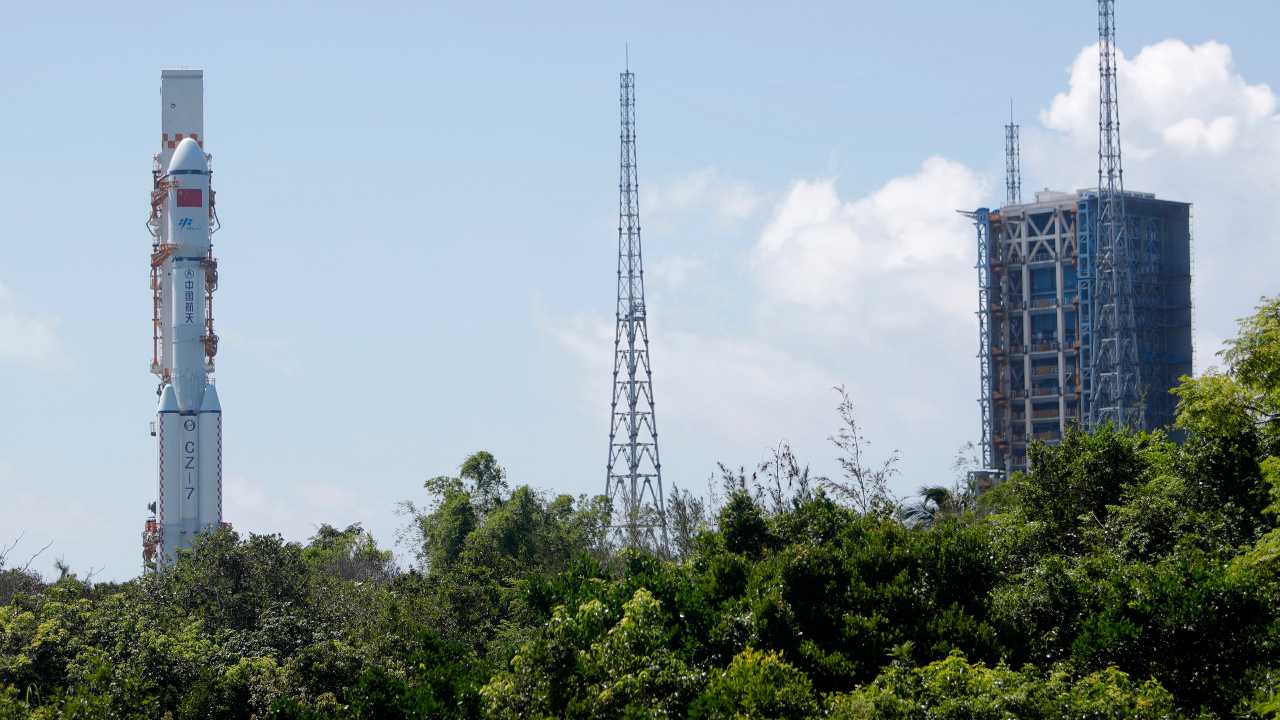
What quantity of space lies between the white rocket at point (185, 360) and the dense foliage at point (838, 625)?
3969 centimetres

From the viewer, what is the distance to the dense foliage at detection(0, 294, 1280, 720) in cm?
2708

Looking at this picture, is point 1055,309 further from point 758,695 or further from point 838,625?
point 758,695

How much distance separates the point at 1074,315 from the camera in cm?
9344

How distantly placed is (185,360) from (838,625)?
59.3 metres

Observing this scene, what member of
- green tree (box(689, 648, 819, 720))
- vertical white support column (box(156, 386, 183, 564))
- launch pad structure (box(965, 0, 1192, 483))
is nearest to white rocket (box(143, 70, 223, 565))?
vertical white support column (box(156, 386, 183, 564))

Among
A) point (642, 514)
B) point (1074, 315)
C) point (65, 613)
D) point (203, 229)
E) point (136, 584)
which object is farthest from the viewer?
point (1074, 315)

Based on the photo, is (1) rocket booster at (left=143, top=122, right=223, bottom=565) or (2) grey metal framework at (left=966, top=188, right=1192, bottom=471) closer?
(1) rocket booster at (left=143, top=122, right=223, bottom=565)

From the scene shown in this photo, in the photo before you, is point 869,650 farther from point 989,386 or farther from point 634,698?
point 989,386

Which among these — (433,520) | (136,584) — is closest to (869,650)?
(136,584)

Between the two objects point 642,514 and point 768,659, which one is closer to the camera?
point 768,659

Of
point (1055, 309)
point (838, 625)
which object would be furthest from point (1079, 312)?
point (838, 625)

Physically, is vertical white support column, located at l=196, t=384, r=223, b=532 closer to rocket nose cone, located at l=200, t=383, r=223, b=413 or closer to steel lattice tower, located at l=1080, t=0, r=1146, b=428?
rocket nose cone, located at l=200, t=383, r=223, b=413

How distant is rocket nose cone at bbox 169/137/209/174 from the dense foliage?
44.7 m

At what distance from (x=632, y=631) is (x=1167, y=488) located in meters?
11.9
